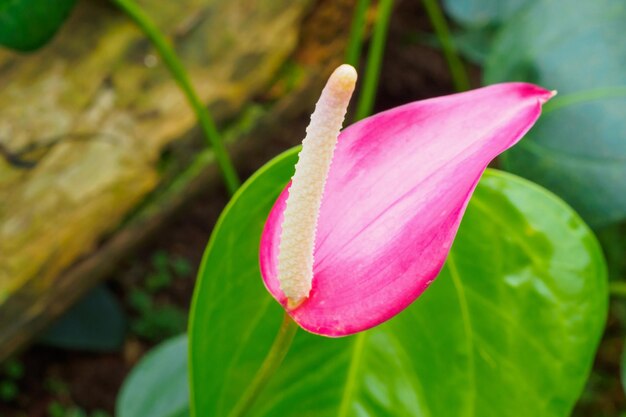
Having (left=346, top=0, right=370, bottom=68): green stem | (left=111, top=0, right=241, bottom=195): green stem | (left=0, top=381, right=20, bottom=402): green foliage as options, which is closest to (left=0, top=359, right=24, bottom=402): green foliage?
(left=0, top=381, right=20, bottom=402): green foliage

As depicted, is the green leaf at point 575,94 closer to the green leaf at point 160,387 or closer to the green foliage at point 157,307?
the green leaf at point 160,387

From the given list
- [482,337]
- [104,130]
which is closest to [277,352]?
[482,337]

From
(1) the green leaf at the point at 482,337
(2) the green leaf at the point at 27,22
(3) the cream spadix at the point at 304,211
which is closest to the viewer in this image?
(3) the cream spadix at the point at 304,211

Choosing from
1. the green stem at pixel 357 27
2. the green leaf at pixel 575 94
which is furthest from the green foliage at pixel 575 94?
the green stem at pixel 357 27

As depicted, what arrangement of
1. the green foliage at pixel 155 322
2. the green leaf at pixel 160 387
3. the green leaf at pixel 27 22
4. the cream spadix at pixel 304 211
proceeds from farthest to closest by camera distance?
the green foliage at pixel 155 322 < the green leaf at pixel 160 387 < the green leaf at pixel 27 22 < the cream spadix at pixel 304 211

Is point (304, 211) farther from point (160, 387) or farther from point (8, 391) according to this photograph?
→ point (8, 391)

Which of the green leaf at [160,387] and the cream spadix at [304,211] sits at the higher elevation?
the cream spadix at [304,211]

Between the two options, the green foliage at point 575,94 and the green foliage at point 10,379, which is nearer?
the green foliage at point 575,94

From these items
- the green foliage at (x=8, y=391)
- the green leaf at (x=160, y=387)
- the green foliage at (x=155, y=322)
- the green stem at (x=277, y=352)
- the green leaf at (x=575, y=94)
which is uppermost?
the green stem at (x=277, y=352)
